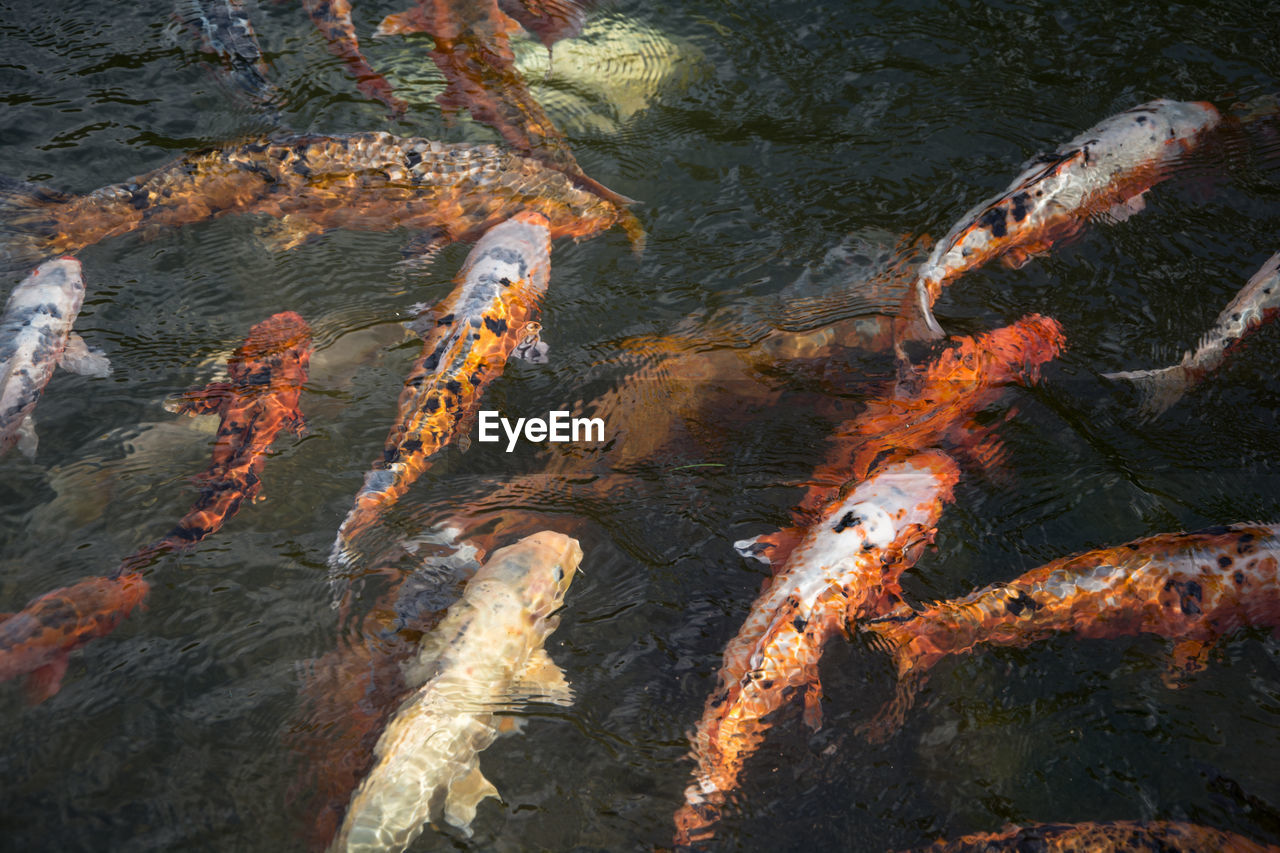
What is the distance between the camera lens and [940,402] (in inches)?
170

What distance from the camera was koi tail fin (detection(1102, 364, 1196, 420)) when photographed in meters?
4.25

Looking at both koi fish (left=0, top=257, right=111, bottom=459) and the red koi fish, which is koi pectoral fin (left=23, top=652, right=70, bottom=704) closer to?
koi fish (left=0, top=257, right=111, bottom=459)

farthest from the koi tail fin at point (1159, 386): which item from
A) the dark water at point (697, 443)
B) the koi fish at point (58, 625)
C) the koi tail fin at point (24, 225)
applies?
the koi tail fin at point (24, 225)

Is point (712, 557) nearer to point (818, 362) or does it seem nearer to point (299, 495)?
point (818, 362)

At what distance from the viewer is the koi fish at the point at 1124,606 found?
3529 millimetres

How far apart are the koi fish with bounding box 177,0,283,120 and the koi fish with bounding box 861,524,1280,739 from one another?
5562 millimetres

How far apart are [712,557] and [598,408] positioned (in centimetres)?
112

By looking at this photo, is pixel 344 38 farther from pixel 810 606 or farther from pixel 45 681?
pixel 810 606

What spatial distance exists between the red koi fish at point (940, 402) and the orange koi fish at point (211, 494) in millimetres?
2837

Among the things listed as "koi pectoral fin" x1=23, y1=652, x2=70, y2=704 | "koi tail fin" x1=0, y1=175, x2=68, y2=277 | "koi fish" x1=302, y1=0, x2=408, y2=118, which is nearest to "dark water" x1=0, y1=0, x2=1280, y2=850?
"koi pectoral fin" x1=23, y1=652, x2=70, y2=704

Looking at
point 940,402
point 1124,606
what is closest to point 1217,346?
point 940,402

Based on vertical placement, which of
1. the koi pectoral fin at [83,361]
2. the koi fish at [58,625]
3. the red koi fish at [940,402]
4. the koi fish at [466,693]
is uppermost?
the koi pectoral fin at [83,361]

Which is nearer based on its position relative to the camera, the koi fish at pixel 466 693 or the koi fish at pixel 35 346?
the koi fish at pixel 466 693

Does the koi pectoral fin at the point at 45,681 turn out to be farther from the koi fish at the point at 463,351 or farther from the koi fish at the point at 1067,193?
the koi fish at the point at 1067,193
